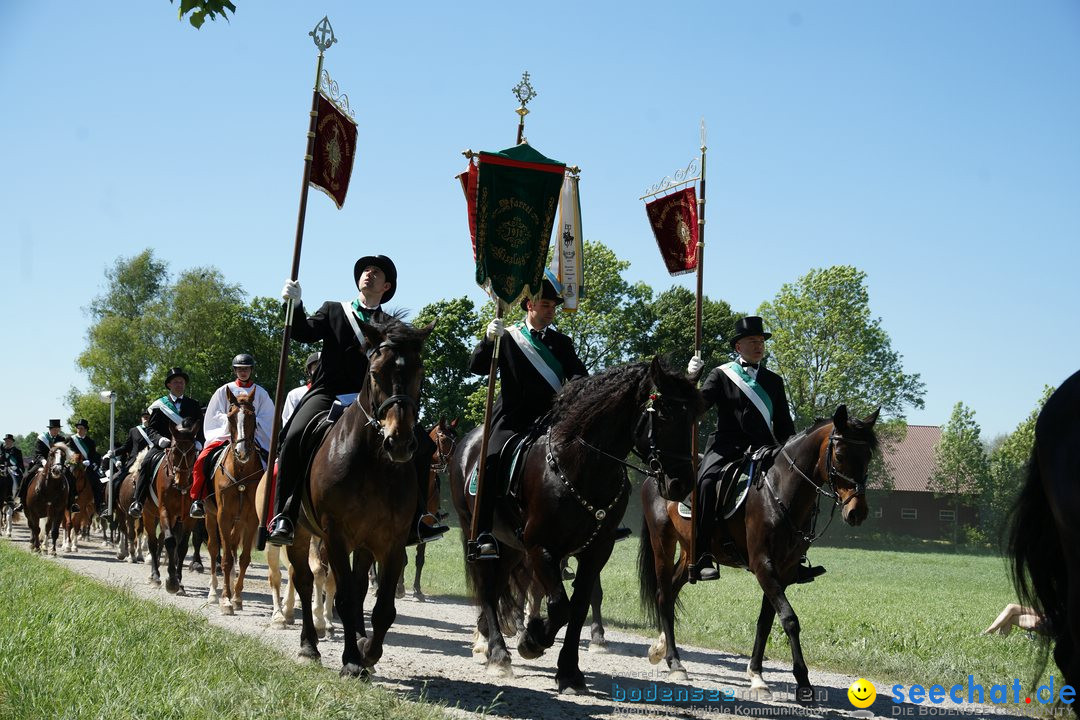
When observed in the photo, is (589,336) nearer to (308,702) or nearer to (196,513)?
(196,513)

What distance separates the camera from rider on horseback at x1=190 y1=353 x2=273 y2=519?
14.4 m

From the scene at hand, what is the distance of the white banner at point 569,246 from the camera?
11.0 metres

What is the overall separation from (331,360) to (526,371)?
1.87 m

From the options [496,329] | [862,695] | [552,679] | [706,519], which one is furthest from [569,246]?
[862,695]

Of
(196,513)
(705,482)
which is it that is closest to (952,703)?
(705,482)

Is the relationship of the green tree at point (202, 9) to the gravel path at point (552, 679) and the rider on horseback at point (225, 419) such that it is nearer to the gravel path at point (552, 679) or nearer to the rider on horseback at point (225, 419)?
the gravel path at point (552, 679)

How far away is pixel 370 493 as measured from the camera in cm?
796

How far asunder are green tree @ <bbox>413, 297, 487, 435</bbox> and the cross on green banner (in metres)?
47.2

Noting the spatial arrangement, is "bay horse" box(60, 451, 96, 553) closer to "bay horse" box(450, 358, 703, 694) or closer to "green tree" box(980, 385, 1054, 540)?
"bay horse" box(450, 358, 703, 694)

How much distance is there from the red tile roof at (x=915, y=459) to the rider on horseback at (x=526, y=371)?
6825cm

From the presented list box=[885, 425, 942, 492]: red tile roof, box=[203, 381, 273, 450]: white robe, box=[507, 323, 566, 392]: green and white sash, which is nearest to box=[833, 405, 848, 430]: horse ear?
box=[507, 323, 566, 392]: green and white sash

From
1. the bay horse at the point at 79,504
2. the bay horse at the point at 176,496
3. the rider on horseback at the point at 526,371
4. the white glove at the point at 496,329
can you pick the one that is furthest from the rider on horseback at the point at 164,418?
the white glove at the point at 496,329

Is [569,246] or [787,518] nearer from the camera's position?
[787,518]

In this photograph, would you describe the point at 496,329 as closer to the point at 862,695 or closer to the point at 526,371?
the point at 526,371
